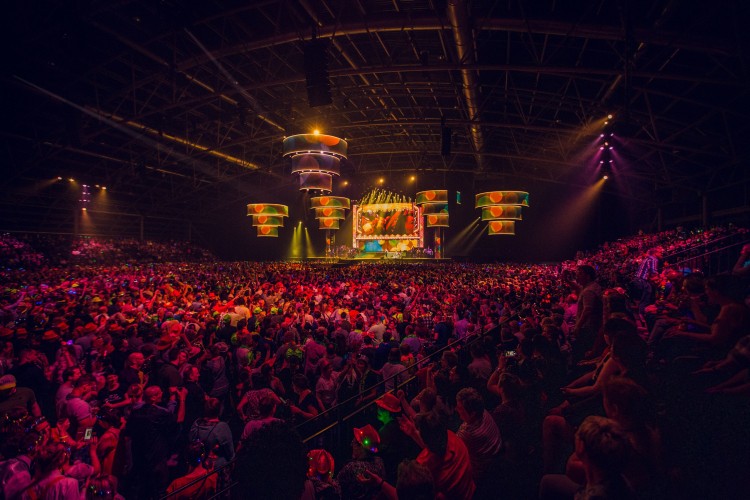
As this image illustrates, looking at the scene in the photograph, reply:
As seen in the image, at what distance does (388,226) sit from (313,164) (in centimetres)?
1701

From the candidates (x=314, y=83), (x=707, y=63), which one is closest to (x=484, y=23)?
(x=314, y=83)

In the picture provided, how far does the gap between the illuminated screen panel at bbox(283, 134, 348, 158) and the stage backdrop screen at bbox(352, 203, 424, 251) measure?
16818 millimetres

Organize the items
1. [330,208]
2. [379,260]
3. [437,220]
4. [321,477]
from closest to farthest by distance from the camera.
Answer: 1. [321,477]
2. [437,220]
3. [379,260]
4. [330,208]

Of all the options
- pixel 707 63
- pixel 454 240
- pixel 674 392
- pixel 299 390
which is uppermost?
pixel 707 63

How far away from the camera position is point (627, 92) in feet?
27.3

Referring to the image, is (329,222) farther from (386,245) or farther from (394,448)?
(394,448)

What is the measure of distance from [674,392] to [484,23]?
865 cm

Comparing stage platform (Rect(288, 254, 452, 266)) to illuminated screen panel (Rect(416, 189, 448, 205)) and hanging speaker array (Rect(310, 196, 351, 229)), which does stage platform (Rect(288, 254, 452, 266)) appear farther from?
illuminated screen panel (Rect(416, 189, 448, 205))

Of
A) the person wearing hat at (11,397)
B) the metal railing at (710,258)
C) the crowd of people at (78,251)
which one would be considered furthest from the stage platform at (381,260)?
the person wearing hat at (11,397)

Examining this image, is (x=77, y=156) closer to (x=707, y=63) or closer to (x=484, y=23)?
(x=484, y=23)

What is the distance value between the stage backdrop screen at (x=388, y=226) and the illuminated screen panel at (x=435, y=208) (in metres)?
4.01

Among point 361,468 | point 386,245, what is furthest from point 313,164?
point 386,245

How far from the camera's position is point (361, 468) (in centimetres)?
234

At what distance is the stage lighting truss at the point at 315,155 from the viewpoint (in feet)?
40.2
